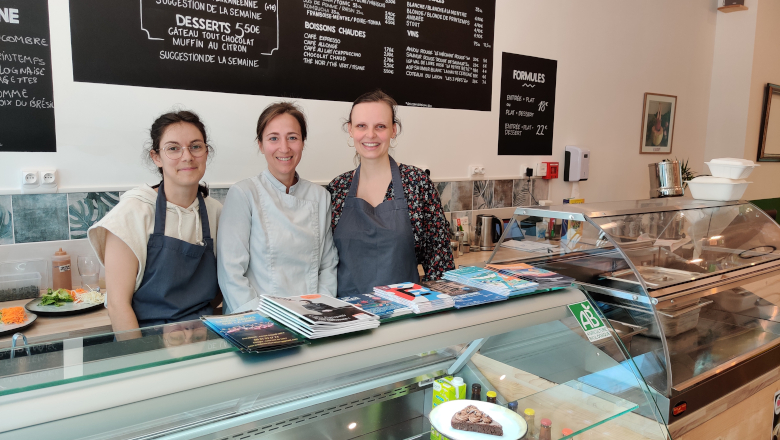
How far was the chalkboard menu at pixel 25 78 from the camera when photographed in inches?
95.9

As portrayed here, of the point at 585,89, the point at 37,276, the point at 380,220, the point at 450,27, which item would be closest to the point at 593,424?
the point at 380,220

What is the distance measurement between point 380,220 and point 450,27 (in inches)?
93.0

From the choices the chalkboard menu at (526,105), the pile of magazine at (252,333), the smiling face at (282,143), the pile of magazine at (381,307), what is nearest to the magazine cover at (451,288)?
the pile of magazine at (381,307)

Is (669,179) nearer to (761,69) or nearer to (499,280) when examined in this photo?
(499,280)

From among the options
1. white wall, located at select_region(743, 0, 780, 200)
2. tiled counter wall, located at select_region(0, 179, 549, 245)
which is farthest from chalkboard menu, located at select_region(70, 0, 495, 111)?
white wall, located at select_region(743, 0, 780, 200)

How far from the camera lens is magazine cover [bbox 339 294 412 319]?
119 centimetres

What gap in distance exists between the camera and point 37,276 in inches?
98.7

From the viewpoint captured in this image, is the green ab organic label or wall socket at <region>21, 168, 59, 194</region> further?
wall socket at <region>21, 168, 59, 194</region>

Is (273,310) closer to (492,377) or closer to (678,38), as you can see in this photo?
(492,377)

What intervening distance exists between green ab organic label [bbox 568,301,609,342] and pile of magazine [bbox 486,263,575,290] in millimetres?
71

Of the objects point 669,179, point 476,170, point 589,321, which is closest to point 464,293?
point 589,321

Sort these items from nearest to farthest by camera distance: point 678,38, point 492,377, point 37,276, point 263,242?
point 492,377 < point 263,242 < point 37,276 < point 678,38

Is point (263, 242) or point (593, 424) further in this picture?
point (263, 242)

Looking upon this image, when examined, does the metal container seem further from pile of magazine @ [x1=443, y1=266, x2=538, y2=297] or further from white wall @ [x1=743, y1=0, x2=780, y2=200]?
white wall @ [x1=743, y1=0, x2=780, y2=200]
